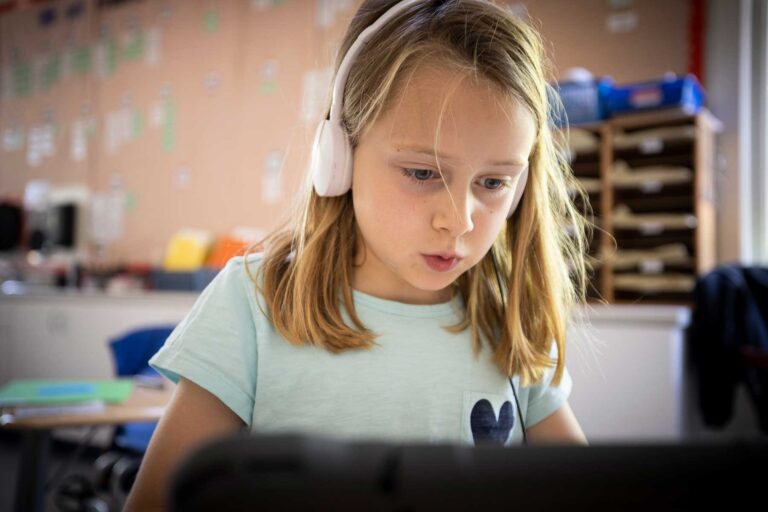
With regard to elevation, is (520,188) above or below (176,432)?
above

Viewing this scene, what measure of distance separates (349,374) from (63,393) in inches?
43.7

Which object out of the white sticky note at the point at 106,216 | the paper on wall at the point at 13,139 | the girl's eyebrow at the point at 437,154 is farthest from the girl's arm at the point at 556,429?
the paper on wall at the point at 13,139

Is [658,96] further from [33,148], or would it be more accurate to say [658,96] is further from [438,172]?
[33,148]

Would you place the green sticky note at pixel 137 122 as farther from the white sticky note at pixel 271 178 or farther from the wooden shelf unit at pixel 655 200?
the wooden shelf unit at pixel 655 200

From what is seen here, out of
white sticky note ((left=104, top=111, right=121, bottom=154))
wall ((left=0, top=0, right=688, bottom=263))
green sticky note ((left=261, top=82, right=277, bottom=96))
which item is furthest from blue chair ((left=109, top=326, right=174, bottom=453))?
white sticky note ((left=104, top=111, right=121, bottom=154))

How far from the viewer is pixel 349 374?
2.17 ft

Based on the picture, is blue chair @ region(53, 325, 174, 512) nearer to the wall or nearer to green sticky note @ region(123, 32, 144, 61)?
the wall

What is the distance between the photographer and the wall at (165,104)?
3613 mm

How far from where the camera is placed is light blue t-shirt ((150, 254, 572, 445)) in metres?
0.62

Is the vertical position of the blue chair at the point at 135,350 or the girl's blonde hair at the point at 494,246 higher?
the girl's blonde hair at the point at 494,246

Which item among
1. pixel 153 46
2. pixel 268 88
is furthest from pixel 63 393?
pixel 153 46

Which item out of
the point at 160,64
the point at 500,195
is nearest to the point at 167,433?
the point at 500,195

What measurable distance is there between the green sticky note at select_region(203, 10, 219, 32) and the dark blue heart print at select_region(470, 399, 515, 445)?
368 cm

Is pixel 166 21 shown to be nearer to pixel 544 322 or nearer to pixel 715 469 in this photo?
pixel 544 322
